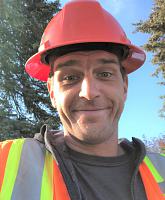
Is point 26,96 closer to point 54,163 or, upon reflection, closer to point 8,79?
point 8,79

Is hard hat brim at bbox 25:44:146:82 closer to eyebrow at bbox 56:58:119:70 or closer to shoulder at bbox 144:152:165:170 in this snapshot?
eyebrow at bbox 56:58:119:70

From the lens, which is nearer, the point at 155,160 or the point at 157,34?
the point at 155,160

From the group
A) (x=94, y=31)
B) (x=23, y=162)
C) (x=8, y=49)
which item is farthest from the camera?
(x=8, y=49)

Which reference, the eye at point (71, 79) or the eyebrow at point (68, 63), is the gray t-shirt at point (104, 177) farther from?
the eyebrow at point (68, 63)

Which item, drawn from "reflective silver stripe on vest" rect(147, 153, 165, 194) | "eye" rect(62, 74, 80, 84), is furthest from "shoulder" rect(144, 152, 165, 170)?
"eye" rect(62, 74, 80, 84)

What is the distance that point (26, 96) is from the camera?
15.3 meters

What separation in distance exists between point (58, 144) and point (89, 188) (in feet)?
1.25

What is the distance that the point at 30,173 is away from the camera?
85.7 inches

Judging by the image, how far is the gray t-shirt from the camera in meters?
2.30

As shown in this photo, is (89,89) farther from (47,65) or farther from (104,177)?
(47,65)

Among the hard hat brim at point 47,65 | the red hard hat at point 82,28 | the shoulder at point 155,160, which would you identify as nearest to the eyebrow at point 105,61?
the red hard hat at point 82,28

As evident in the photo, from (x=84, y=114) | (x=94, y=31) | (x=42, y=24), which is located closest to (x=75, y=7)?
(x=94, y=31)

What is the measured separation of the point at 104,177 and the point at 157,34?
50.6 feet

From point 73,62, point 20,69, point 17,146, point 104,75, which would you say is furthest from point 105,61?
point 20,69
